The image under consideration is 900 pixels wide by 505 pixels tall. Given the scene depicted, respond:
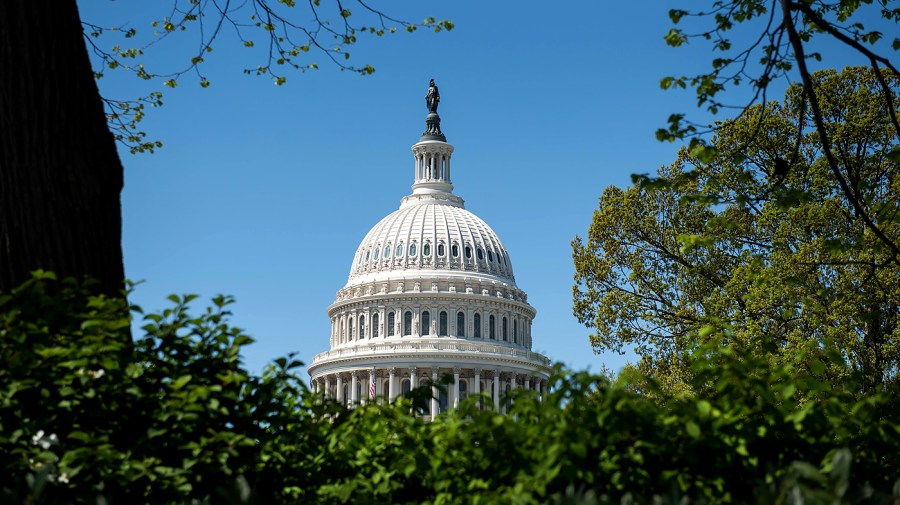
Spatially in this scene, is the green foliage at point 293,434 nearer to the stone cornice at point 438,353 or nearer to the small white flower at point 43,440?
the small white flower at point 43,440

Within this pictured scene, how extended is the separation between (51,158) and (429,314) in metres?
106

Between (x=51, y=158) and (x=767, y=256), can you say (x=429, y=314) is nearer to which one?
(x=767, y=256)

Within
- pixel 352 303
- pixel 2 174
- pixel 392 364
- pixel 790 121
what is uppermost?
pixel 352 303

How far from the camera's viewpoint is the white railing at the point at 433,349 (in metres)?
110

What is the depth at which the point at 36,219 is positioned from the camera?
786 cm

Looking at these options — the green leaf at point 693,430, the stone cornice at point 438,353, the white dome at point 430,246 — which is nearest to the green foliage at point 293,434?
the green leaf at point 693,430

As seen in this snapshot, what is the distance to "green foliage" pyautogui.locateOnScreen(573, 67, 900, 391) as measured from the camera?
2759 cm

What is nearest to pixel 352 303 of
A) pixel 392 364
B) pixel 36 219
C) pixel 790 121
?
pixel 392 364

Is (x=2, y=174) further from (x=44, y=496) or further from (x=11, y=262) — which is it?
(x=44, y=496)

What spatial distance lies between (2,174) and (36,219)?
403mm

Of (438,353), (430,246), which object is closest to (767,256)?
(438,353)

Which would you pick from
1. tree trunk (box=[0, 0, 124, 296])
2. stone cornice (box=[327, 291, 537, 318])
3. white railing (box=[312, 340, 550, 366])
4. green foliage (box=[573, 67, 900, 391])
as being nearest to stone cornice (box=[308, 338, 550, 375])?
white railing (box=[312, 340, 550, 366])

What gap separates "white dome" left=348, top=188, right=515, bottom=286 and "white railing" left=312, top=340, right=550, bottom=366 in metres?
8.72

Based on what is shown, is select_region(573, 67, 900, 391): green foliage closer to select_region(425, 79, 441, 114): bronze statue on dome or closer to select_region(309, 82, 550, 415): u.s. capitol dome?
select_region(309, 82, 550, 415): u.s. capitol dome
